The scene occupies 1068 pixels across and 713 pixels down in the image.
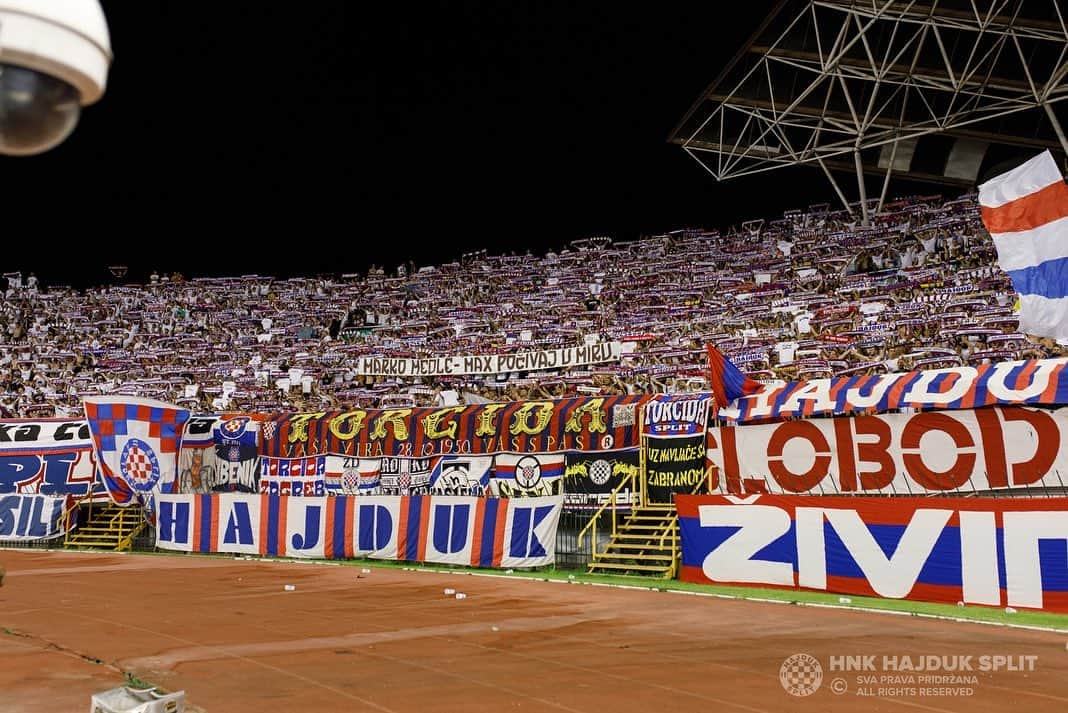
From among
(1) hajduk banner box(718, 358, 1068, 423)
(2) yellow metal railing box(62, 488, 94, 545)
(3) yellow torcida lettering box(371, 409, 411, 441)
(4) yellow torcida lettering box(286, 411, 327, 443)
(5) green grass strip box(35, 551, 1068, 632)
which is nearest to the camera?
(5) green grass strip box(35, 551, 1068, 632)

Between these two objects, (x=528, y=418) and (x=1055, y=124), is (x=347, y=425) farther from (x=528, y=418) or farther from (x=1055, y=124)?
(x=1055, y=124)

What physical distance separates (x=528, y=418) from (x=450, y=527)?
9.29ft

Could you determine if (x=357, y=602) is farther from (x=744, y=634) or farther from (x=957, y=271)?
(x=957, y=271)

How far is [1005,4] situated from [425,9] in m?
23.3

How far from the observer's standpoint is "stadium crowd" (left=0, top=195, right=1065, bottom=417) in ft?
69.4

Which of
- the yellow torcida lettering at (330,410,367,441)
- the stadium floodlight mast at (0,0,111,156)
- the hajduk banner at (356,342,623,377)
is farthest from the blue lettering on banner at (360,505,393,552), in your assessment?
the stadium floodlight mast at (0,0,111,156)

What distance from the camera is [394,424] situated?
2197 centimetres

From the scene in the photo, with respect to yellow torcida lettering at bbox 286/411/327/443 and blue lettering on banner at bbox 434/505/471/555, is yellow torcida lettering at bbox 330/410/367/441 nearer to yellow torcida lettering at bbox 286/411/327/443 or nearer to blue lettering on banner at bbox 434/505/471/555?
yellow torcida lettering at bbox 286/411/327/443

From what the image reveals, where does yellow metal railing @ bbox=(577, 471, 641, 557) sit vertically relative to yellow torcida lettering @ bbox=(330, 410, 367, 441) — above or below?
below

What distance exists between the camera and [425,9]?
39.2 meters

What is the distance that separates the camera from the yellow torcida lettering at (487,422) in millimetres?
20487

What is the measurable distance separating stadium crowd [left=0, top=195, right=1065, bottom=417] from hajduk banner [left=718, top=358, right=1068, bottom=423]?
3144mm

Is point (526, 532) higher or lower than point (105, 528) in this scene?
higher

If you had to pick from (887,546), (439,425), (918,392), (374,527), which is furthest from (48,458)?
(918,392)
